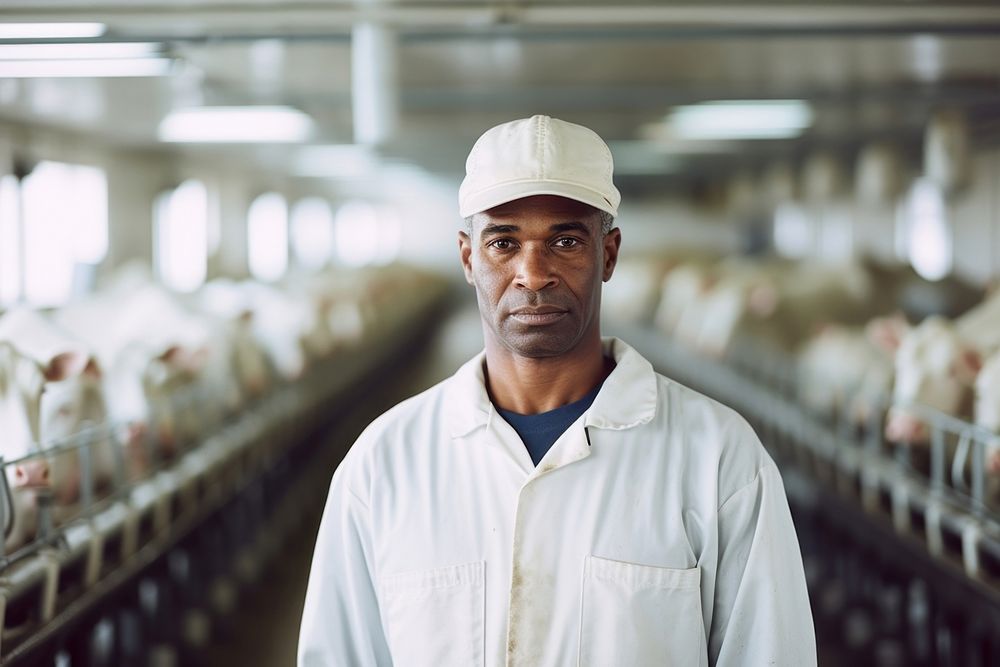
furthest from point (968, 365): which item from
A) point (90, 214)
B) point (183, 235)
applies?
point (183, 235)

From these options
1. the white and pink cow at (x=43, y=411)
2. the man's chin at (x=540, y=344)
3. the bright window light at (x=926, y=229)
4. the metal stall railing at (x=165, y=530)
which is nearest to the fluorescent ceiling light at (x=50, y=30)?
the white and pink cow at (x=43, y=411)

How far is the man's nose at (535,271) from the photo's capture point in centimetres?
178

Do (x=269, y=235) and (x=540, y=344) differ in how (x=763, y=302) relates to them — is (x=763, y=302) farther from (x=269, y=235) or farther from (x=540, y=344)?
(x=269, y=235)

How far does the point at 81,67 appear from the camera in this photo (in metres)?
4.10

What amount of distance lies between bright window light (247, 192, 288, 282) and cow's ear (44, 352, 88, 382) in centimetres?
1180

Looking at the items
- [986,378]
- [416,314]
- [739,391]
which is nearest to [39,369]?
[986,378]

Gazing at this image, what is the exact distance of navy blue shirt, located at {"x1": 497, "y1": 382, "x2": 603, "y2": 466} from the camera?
6.09 ft

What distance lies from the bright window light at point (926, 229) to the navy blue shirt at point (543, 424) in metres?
10.7

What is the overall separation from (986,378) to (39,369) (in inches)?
117

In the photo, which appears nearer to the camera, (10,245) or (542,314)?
Result: (542,314)

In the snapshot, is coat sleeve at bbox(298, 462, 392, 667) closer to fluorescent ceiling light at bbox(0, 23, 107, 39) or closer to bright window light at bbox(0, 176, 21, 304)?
fluorescent ceiling light at bbox(0, 23, 107, 39)

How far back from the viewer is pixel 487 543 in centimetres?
180

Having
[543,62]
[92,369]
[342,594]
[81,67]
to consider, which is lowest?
[342,594]

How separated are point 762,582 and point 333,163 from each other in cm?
1267
